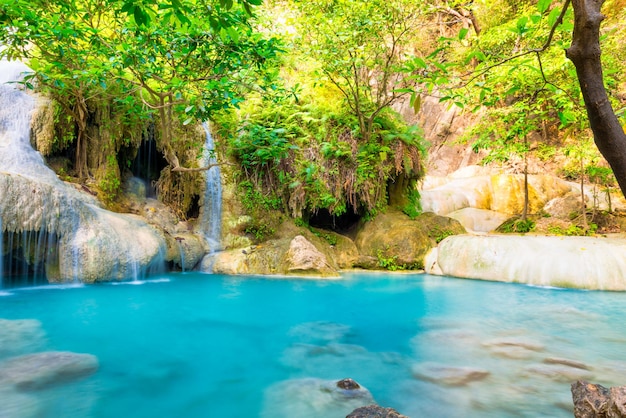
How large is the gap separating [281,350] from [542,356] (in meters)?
2.53

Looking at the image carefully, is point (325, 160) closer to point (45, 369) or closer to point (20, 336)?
point (20, 336)

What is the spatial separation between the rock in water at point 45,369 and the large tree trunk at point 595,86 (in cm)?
371

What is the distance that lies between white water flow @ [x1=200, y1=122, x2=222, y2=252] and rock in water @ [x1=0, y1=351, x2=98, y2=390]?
599 cm

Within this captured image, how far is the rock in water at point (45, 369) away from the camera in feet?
9.44

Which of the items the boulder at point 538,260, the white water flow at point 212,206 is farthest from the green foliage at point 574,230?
the white water flow at point 212,206

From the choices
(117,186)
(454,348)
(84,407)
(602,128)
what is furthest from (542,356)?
(117,186)

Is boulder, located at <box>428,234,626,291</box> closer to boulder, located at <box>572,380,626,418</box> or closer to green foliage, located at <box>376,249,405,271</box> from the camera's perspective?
green foliage, located at <box>376,249,405,271</box>

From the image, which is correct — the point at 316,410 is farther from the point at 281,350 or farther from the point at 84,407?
the point at 84,407

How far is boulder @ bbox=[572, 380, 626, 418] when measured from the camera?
1793 mm

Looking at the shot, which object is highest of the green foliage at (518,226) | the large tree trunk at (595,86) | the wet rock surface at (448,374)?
the large tree trunk at (595,86)

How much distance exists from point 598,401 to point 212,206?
355 inches

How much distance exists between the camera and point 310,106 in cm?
1041

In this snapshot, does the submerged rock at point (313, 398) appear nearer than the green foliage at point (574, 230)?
Yes

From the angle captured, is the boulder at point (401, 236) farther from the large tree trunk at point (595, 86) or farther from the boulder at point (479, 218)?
the large tree trunk at point (595, 86)
